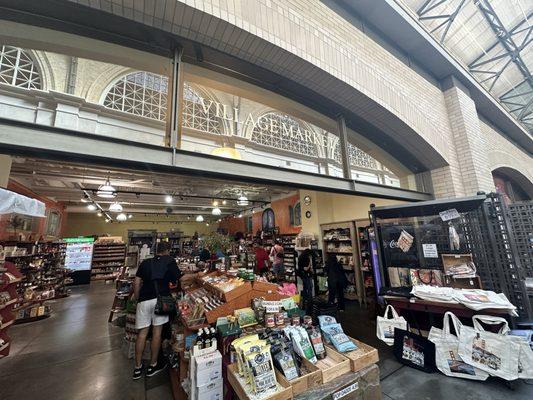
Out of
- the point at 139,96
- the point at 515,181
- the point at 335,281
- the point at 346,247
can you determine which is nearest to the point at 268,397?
the point at 335,281

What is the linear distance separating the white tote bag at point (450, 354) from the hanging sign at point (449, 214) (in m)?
1.46

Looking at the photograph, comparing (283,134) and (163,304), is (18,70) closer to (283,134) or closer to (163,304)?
(163,304)

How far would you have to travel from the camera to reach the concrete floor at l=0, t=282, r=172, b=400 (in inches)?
111

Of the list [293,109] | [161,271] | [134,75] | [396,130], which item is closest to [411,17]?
[396,130]

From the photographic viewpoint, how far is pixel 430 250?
3600 millimetres

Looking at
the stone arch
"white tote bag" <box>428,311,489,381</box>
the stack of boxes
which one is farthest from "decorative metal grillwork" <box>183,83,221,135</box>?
the stone arch

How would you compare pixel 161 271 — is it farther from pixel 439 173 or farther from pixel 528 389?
pixel 439 173

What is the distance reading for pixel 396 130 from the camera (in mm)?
3789

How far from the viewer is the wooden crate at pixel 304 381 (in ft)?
5.52

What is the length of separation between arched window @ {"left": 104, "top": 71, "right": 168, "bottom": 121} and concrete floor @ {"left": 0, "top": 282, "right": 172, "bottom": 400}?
4.35m

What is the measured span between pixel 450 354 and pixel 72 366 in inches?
218

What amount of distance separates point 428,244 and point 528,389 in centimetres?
185

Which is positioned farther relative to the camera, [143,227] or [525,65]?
[143,227]

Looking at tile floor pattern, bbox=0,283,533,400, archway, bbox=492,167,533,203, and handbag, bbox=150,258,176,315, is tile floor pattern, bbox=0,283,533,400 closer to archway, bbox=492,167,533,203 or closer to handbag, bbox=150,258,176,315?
handbag, bbox=150,258,176,315
